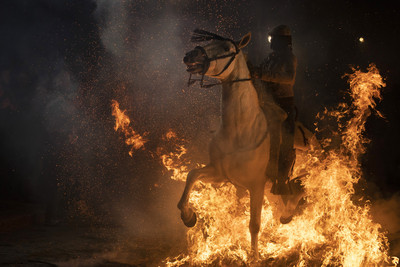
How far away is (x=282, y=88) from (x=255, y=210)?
73.5 inches

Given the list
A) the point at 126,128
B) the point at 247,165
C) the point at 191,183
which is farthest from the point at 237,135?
the point at 126,128

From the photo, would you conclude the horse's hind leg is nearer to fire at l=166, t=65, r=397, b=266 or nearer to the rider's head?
fire at l=166, t=65, r=397, b=266

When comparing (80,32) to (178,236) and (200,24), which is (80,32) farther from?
(178,236)

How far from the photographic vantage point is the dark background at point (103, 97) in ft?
34.1

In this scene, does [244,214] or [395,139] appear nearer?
[244,214]

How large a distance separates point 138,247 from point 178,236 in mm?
1200

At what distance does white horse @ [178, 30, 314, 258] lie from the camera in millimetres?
4723

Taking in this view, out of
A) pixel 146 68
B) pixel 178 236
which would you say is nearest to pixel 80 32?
pixel 146 68

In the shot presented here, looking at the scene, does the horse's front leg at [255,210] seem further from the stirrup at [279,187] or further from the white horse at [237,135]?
the stirrup at [279,187]

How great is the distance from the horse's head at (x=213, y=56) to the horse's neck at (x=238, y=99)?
0.13m

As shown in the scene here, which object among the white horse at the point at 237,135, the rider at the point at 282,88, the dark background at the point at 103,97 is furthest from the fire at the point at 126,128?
the rider at the point at 282,88

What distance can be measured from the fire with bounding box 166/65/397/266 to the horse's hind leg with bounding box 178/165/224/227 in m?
1.06

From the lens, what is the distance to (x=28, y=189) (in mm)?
11859

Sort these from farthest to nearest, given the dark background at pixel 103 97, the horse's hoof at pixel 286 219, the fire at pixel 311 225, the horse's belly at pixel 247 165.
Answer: the dark background at pixel 103 97 < the horse's hoof at pixel 286 219 < the fire at pixel 311 225 < the horse's belly at pixel 247 165
